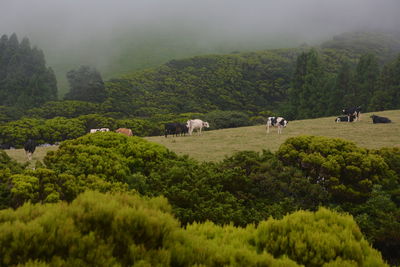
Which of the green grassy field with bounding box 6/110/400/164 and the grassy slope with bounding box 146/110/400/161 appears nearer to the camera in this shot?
the green grassy field with bounding box 6/110/400/164

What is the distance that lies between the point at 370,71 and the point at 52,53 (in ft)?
422

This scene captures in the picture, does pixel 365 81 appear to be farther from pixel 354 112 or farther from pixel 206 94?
pixel 206 94

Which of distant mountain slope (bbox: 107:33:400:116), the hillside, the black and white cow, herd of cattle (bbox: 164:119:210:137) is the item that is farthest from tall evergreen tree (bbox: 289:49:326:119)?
the hillside

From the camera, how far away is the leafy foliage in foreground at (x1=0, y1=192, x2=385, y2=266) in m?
3.22

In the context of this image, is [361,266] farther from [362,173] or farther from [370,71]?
[370,71]

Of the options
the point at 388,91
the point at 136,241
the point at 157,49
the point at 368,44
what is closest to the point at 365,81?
the point at 388,91

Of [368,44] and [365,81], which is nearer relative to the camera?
[365,81]

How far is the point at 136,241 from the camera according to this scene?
362 centimetres

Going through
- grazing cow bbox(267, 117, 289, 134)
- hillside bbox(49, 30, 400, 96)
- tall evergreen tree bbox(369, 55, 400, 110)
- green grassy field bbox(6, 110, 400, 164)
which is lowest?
green grassy field bbox(6, 110, 400, 164)

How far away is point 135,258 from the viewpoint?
341 cm

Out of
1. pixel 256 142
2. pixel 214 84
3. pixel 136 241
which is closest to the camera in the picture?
pixel 136 241

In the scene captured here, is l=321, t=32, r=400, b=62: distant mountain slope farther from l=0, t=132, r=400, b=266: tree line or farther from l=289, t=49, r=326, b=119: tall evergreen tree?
l=0, t=132, r=400, b=266: tree line

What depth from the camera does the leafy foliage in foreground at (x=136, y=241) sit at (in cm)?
322

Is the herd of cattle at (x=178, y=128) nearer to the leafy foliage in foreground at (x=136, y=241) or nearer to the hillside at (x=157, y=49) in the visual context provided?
Answer: the leafy foliage in foreground at (x=136, y=241)
